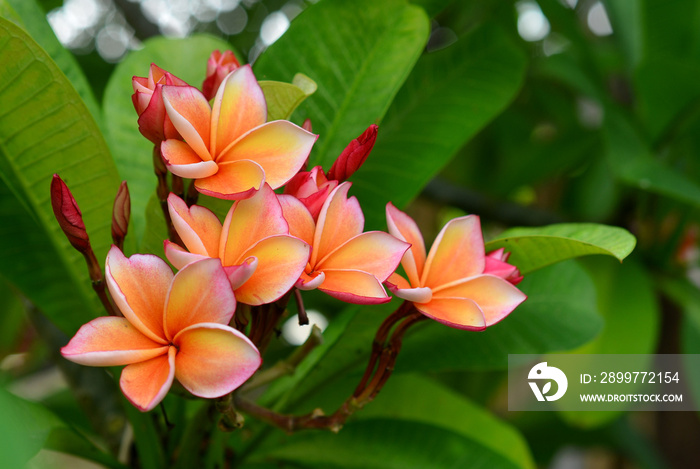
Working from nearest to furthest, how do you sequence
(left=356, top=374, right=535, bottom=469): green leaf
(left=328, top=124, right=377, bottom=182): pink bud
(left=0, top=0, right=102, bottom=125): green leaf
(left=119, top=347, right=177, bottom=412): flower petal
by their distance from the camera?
(left=119, top=347, right=177, bottom=412): flower petal < (left=328, top=124, right=377, bottom=182): pink bud < (left=0, top=0, right=102, bottom=125): green leaf < (left=356, top=374, right=535, bottom=469): green leaf

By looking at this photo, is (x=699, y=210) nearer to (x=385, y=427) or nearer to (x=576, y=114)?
(x=576, y=114)

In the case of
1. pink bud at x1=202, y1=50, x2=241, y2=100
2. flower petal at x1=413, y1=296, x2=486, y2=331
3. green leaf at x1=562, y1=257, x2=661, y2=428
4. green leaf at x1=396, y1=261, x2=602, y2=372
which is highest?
pink bud at x1=202, y1=50, x2=241, y2=100

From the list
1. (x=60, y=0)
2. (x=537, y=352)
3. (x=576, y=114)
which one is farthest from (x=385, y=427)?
(x=576, y=114)

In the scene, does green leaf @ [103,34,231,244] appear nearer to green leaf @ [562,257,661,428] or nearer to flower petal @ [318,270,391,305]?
flower petal @ [318,270,391,305]

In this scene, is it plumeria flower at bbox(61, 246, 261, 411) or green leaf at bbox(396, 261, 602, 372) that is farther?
green leaf at bbox(396, 261, 602, 372)

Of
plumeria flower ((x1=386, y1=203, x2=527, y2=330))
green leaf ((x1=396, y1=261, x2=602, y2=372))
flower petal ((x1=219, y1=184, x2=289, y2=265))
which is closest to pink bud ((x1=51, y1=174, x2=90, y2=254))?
flower petal ((x1=219, y1=184, x2=289, y2=265))

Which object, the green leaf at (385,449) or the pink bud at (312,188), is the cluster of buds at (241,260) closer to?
the pink bud at (312,188)

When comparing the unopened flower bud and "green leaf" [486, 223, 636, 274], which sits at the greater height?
the unopened flower bud

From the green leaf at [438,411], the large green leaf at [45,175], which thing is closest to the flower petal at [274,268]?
the large green leaf at [45,175]
